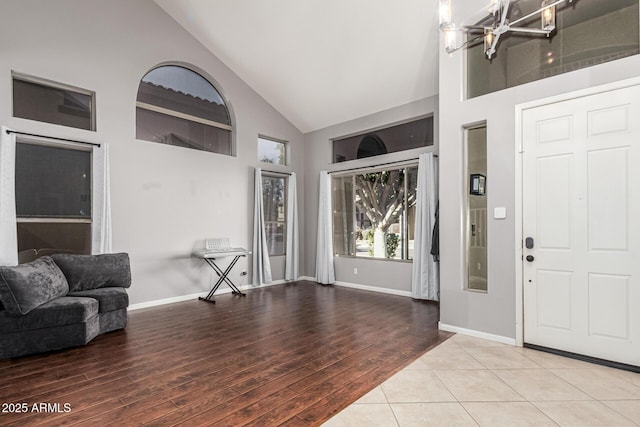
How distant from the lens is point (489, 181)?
3.45 meters

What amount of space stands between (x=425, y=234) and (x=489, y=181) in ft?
6.01

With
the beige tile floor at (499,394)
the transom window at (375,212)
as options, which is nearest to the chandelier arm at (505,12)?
the beige tile floor at (499,394)

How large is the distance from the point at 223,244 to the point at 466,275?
3.81 metres

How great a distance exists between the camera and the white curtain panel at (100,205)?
4.28 m

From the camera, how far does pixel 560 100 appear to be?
120 inches

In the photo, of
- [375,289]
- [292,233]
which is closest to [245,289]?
[292,233]

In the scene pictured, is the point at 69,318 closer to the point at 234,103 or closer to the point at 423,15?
the point at 234,103

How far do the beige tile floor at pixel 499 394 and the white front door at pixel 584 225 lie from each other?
0.99ft

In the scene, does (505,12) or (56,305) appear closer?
(505,12)

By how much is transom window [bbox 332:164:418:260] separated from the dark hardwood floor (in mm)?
1631

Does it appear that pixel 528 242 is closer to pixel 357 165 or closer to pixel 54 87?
pixel 357 165

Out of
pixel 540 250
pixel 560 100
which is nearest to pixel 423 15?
pixel 560 100

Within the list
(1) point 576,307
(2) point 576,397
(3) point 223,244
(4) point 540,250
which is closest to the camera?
(2) point 576,397

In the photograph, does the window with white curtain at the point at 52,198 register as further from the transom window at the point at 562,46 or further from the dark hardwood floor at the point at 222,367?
the transom window at the point at 562,46
